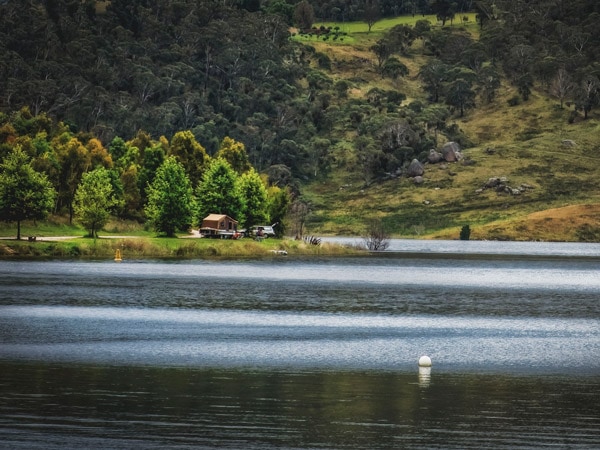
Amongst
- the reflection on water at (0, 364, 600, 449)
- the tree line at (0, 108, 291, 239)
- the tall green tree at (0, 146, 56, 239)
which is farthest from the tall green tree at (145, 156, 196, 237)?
the reflection on water at (0, 364, 600, 449)

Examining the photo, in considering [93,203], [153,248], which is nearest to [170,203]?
[153,248]

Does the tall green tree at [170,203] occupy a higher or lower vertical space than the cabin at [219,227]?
higher

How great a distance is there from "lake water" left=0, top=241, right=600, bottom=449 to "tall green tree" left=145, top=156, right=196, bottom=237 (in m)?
48.4

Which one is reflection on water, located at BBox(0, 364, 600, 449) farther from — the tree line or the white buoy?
the tree line

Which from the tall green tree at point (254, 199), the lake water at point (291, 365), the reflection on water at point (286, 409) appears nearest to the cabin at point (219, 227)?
the tall green tree at point (254, 199)

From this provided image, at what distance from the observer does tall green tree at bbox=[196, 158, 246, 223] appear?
18412 centimetres

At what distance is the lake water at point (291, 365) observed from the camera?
4112cm

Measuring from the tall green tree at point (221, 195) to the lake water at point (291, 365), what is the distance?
6206cm

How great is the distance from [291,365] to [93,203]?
105 m

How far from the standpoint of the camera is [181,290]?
110 meters

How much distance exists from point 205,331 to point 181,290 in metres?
35.7

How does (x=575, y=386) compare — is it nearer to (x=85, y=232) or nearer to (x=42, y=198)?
(x=42, y=198)

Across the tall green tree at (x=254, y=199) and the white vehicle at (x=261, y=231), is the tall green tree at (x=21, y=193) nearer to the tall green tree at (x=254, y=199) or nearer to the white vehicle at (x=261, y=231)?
the tall green tree at (x=254, y=199)

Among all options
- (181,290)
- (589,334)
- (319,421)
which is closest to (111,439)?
(319,421)
